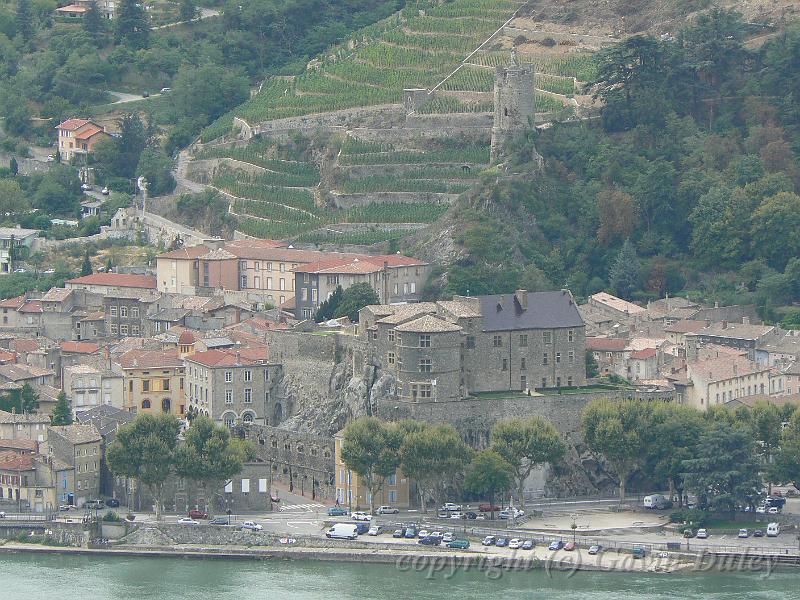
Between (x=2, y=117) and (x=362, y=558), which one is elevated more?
(x=2, y=117)

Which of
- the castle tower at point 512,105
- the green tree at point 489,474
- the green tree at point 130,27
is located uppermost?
the green tree at point 130,27

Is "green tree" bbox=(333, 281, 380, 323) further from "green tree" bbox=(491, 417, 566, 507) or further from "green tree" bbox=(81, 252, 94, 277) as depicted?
"green tree" bbox=(81, 252, 94, 277)

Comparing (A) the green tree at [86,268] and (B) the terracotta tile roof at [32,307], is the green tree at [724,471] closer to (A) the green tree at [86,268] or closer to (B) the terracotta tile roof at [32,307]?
(B) the terracotta tile roof at [32,307]

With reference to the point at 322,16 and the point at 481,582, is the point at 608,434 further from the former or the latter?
the point at 322,16

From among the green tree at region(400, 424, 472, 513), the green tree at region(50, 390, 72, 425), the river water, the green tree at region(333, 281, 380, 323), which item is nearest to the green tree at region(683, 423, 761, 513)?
the river water


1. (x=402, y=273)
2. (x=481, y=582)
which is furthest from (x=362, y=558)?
(x=402, y=273)

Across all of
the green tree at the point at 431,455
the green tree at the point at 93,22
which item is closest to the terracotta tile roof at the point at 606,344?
the green tree at the point at 431,455

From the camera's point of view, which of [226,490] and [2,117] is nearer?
[226,490]
